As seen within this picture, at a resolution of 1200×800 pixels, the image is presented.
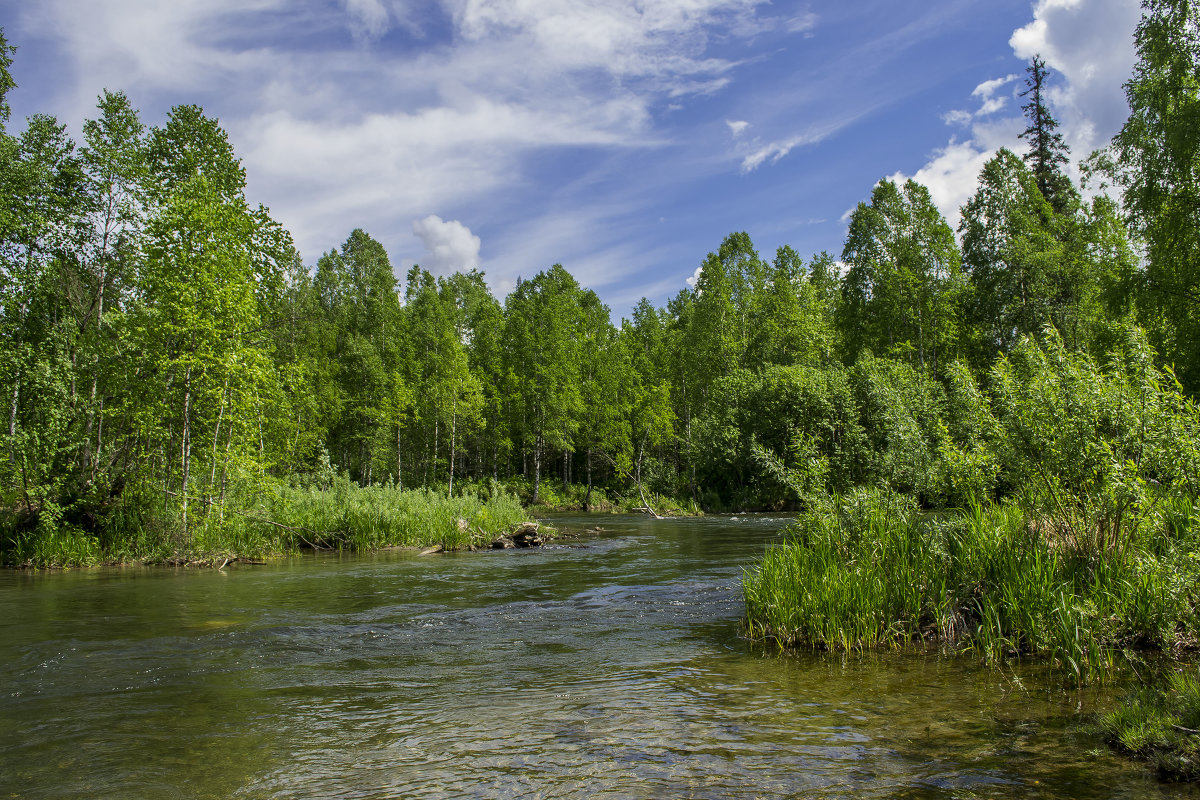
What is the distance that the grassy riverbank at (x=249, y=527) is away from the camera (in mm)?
18438

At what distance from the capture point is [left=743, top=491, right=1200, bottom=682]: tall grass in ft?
25.8

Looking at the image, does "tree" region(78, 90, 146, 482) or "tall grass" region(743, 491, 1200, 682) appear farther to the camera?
"tree" region(78, 90, 146, 482)

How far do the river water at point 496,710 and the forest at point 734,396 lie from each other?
112 cm

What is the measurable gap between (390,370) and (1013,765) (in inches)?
2149

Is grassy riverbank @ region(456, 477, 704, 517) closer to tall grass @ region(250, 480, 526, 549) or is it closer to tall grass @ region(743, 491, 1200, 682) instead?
tall grass @ region(250, 480, 526, 549)

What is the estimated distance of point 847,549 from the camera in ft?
35.0

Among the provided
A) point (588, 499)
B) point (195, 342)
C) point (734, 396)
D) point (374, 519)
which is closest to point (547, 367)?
point (588, 499)

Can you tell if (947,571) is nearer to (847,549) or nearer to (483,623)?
(847,549)

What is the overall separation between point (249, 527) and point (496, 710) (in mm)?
16401

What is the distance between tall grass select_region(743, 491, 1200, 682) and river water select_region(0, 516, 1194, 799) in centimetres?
58

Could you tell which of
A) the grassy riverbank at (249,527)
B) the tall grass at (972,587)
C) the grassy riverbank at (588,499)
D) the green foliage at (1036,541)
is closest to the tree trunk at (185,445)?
the grassy riverbank at (249,527)

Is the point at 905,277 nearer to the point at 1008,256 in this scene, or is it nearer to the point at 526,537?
the point at 1008,256

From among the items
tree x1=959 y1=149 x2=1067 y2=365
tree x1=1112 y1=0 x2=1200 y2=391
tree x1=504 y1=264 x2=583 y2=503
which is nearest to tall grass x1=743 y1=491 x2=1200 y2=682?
tree x1=1112 y1=0 x2=1200 y2=391

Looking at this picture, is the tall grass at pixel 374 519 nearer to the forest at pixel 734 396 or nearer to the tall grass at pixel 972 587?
the forest at pixel 734 396
